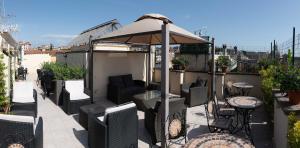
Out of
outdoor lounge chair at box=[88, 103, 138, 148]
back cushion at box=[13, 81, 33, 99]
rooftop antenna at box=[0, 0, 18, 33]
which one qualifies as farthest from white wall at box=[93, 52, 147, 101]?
outdoor lounge chair at box=[88, 103, 138, 148]

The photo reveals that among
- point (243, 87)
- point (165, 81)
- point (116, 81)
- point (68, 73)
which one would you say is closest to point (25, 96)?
point (68, 73)

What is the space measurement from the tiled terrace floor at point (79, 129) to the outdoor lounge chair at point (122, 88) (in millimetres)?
1444

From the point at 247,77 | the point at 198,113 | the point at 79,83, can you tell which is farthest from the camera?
the point at 247,77

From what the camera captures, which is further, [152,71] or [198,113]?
[152,71]

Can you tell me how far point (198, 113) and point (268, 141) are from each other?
249 centimetres

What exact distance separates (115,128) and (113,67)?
6114mm

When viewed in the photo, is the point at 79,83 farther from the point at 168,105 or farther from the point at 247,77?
the point at 247,77

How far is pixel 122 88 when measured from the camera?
8.34 meters

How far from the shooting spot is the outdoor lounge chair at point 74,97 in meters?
6.52

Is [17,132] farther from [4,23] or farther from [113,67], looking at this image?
[4,23]

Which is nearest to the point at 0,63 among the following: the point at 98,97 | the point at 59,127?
the point at 59,127

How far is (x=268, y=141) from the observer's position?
15.3 ft

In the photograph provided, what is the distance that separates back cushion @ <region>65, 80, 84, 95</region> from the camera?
23.9 ft

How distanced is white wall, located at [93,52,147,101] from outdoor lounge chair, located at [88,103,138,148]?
5.02 meters
